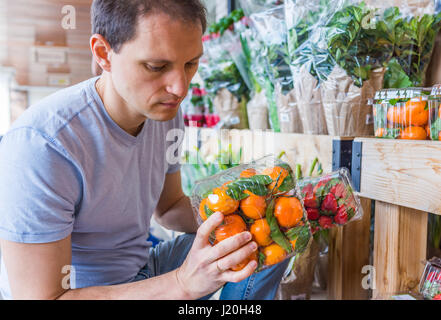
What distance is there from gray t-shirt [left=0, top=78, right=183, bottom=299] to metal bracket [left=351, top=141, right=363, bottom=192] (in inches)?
25.3

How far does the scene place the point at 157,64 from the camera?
36.5 inches

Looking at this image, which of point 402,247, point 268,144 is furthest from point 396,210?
point 268,144

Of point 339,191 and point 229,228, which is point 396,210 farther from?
point 229,228

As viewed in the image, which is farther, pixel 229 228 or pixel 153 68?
pixel 153 68

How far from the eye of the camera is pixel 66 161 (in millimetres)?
982

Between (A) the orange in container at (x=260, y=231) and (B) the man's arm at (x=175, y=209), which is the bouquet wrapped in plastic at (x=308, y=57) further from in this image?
(A) the orange in container at (x=260, y=231)

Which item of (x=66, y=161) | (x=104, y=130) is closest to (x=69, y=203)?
(x=66, y=161)

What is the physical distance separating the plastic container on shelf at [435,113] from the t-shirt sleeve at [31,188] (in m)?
0.93

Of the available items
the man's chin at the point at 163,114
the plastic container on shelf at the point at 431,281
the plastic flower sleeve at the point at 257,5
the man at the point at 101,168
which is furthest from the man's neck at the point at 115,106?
the plastic flower sleeve at the point at 257,5

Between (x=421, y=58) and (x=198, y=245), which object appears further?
(x=421, y=58)

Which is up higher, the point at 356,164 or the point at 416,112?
the point at 416,112

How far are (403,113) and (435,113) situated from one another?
3.3 inches

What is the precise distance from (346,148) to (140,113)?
26.8 inches
